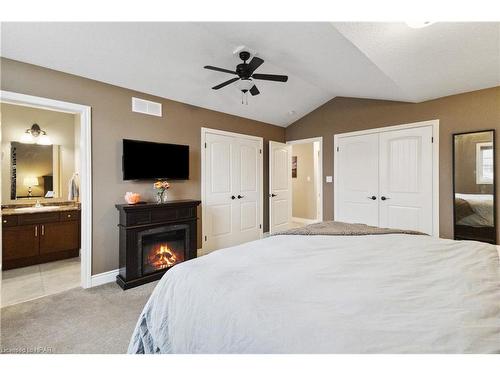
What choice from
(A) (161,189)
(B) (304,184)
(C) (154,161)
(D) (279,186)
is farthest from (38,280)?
(B) (304,184)

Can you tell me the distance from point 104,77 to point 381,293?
3373 mm

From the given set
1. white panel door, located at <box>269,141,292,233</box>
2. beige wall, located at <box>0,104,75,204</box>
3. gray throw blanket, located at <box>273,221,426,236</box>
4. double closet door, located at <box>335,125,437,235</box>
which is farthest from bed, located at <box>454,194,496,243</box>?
beige wall, located at <box>0,104,75,204</box>

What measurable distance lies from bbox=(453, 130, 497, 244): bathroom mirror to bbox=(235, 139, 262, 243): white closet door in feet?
9.78

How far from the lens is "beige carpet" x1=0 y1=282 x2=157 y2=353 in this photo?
6.07 ft

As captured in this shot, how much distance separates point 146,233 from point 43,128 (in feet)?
9.23

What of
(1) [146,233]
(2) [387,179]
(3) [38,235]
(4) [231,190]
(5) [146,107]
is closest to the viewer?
(1) [146,233]

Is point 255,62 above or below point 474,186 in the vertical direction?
above

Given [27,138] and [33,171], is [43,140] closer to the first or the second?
[27,138]

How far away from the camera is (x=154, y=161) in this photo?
3.34m

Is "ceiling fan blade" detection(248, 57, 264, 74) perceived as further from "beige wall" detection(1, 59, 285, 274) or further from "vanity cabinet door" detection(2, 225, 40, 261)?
"vanity cabinet door" detection(2, 225, 40, 261)

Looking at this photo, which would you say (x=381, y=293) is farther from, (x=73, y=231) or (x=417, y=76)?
(x=73, y=231)

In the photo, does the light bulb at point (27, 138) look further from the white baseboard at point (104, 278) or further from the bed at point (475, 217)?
the bed at point (475, 217)

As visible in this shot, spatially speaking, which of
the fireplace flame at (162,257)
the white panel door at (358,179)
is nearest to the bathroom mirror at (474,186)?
the white panel door at (358,179)
